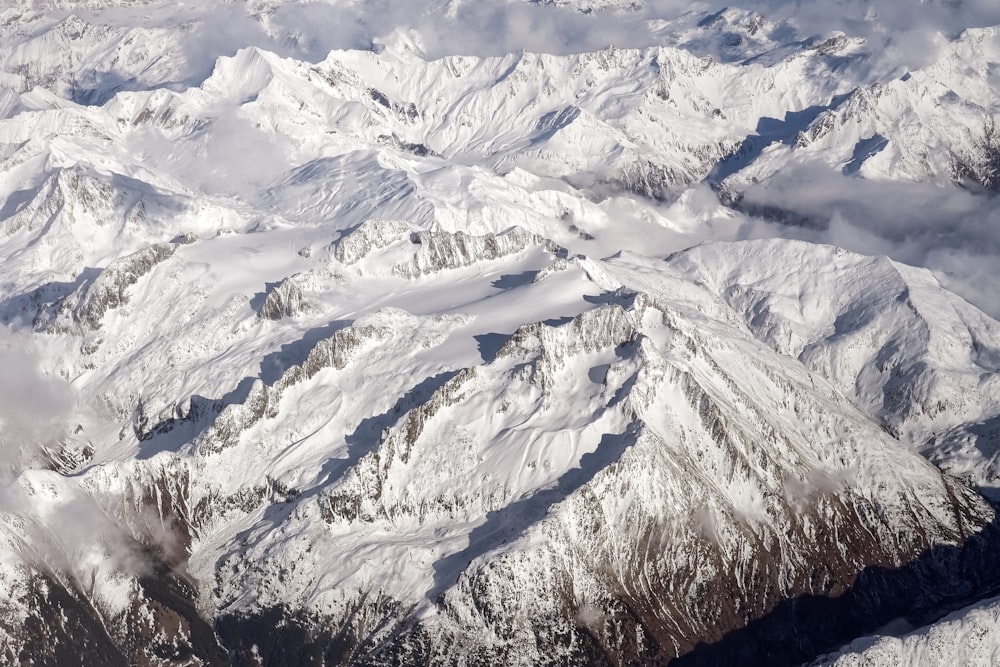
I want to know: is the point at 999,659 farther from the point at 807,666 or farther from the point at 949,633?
the point at 807,666

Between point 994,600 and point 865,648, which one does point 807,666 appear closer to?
point 865,648

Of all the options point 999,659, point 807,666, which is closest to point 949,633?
point 999,659

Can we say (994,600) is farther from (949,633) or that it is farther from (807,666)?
(807,666)

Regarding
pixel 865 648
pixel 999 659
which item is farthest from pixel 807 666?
pixel 999 659

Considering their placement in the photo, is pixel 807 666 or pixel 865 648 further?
pixel 807 666

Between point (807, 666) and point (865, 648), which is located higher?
point (865, 648)

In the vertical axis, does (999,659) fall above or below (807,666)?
above

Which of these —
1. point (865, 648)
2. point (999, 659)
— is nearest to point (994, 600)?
point (999, 659)

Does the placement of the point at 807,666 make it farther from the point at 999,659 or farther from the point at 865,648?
the point at 999,659
